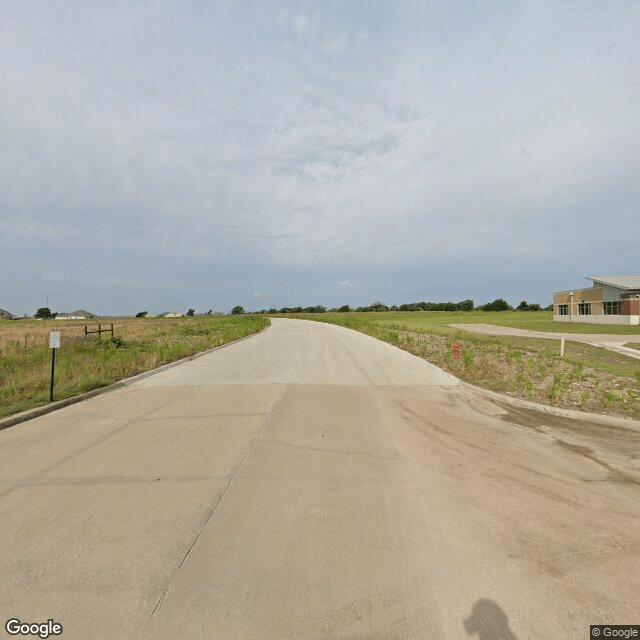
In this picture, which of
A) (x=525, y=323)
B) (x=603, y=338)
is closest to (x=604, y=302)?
(x=525, y=323)

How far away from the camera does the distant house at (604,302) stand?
3938 cm

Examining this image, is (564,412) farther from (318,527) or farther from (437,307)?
(437,307)

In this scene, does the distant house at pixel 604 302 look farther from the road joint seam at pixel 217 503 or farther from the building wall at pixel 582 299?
the road joint seam at pixel 217 503

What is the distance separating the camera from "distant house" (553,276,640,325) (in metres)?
39.4

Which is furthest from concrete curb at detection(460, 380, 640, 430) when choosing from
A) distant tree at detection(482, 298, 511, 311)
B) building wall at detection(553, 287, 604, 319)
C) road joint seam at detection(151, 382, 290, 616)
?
distant tree at detection(482, 298, 511, 311)

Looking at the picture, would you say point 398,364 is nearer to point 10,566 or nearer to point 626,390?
point 626,390

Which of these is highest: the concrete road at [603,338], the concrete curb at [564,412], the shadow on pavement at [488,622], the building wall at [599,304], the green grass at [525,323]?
the building wall at [599,304]

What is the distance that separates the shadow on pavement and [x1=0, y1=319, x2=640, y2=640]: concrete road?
0.01 metres

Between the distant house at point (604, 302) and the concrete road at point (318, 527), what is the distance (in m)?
45.4

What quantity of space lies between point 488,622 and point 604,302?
180 ft

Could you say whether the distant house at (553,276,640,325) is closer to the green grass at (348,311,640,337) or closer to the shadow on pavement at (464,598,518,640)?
the green grass at (348,311,640,337)

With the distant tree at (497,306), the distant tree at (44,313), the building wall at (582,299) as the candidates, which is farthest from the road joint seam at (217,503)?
the distant tree at (44,313)

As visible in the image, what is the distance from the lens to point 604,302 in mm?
43469

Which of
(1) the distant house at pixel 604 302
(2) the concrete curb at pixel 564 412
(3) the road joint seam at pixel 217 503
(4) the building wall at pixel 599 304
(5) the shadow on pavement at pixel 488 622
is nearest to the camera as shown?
(5) the shadow on pavement at pixel 488 622
